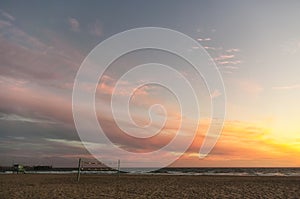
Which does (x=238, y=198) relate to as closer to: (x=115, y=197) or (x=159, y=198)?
(x=159, y=198)

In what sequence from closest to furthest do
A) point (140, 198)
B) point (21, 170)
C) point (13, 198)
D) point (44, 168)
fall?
point (13, 198) → point (140, 198) → point (21, 170) → point (44, 168)

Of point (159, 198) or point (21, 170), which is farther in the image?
point (21, 170)

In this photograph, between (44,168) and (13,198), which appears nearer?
(13,198)

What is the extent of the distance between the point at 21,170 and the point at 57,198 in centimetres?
4628

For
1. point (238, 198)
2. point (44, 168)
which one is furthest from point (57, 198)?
point (44, 168)

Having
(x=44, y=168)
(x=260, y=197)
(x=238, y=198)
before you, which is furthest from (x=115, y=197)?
(x=44, y=168)

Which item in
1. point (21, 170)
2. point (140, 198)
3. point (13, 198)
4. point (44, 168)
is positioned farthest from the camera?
point (44, 168)

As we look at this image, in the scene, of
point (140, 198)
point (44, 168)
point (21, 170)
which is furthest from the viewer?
point (44, 168)

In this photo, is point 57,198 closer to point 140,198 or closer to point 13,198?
point 13,198

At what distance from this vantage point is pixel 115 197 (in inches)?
591

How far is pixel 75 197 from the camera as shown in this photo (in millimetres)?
14852

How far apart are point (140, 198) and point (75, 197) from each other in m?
3.22

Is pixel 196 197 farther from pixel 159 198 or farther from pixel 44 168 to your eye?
pixel 44 168

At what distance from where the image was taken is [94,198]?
14.5 metres
